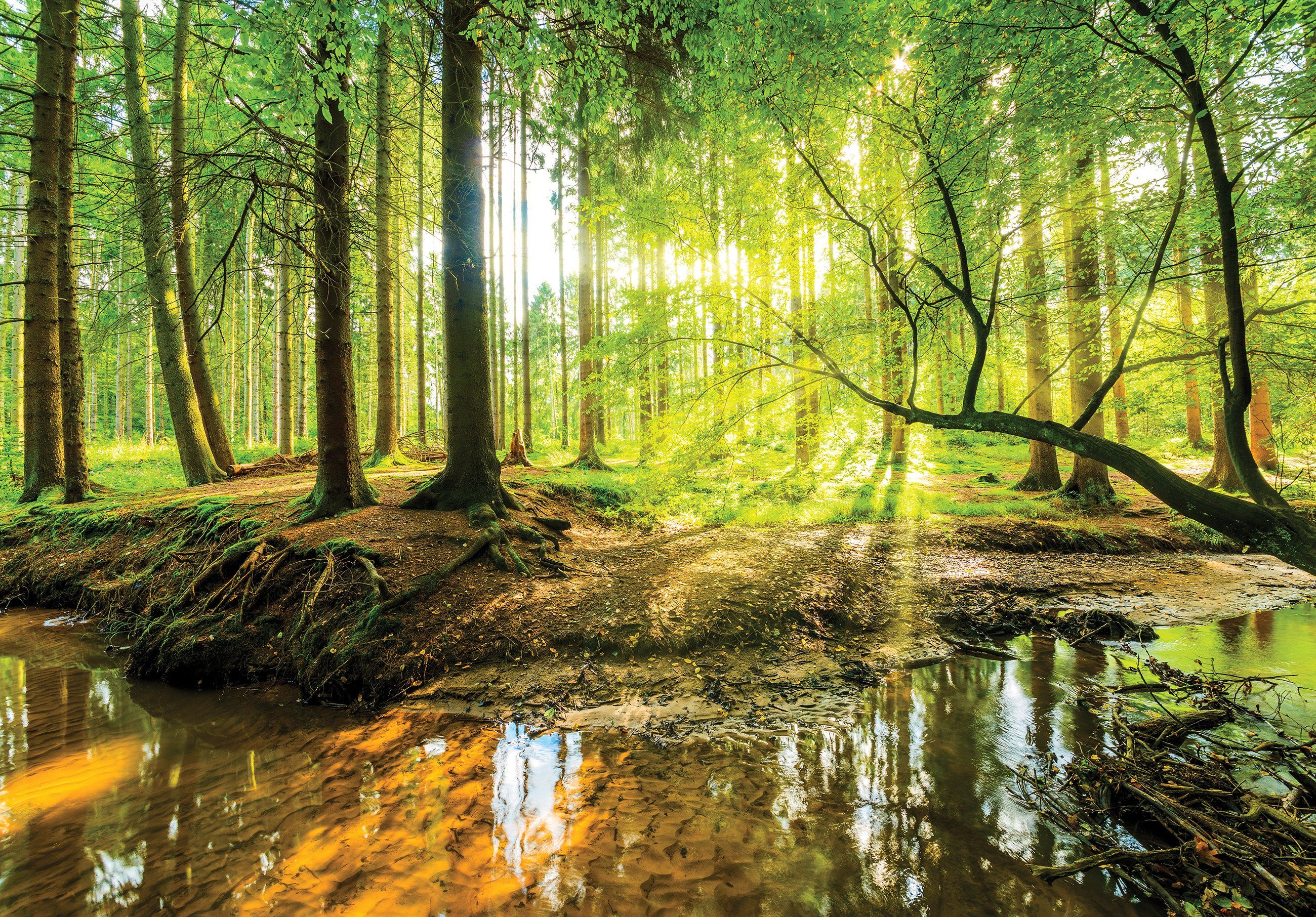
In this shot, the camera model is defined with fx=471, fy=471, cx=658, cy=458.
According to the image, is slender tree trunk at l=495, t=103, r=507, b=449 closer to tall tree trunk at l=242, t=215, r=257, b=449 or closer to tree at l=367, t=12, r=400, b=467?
tree at l=367, t=12, r=400, b=467

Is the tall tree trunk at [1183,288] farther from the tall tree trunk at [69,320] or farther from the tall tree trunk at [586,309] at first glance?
the tall tree trunk at [69,320]

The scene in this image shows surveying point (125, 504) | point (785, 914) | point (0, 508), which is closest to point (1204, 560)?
point (785, 914)

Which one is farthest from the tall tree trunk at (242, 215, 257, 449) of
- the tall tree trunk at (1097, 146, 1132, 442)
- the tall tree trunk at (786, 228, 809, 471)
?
the tall tree trunk at (1097, 146, 1132, 442)

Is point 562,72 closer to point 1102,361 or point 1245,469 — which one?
point 1245,469

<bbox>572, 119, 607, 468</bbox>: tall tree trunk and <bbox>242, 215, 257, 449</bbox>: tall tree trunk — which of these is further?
<bbox>242, 215, 257, 449</bbox>: tall tree trunk

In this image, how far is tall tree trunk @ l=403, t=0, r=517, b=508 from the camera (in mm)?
6250

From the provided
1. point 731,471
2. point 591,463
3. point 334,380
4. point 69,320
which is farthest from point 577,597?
point 69,320

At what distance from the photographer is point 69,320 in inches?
335

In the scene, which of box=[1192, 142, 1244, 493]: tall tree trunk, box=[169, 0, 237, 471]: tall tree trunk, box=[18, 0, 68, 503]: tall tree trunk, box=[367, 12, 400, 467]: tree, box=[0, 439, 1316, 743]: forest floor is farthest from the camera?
box=[169, 0, 237, 471]: tall tree trunk

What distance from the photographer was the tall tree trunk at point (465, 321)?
20.5 ft

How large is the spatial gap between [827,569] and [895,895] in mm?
4690

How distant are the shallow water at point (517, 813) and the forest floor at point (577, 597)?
1.51 feet

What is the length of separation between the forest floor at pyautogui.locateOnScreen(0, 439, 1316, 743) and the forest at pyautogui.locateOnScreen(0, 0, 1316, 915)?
6cm

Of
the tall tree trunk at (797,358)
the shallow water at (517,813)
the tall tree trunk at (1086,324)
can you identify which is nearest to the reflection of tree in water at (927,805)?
the shallow water at (517,813)
